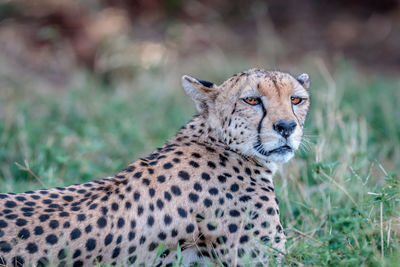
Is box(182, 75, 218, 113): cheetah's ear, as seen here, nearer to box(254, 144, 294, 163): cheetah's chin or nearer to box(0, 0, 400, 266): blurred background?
box(254, 144, 294, 163): cheetah's chin

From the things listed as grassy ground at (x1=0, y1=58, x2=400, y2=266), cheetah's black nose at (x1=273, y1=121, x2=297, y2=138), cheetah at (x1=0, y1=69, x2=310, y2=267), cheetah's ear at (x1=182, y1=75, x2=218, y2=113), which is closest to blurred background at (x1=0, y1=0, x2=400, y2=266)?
grassy ground at (x1=0, y1=58, x2=400, y2=266)

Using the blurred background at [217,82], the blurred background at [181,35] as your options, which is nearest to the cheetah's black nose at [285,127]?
the blurred background at [217,82]

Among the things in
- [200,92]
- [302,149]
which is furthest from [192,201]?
[302,149]

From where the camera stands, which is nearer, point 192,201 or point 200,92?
point 192,201

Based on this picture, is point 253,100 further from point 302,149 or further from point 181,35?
point 181,35

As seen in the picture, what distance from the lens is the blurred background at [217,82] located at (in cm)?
338

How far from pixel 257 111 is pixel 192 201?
63cm

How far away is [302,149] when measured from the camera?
159 inches

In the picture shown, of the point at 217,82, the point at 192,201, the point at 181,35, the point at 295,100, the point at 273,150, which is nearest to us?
the point at 192,201

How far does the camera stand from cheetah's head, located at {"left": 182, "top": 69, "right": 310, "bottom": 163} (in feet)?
9.72

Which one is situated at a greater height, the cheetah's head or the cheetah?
the cheetah's head

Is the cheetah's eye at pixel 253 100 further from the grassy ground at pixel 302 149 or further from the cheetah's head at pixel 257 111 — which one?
the grassy ground at pixel 302 149

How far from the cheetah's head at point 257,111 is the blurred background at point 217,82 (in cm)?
42

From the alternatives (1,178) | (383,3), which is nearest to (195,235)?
(1,178)
